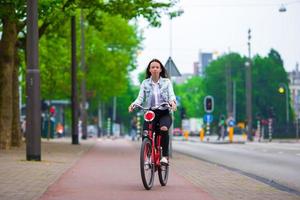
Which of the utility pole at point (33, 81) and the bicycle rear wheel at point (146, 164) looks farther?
the utility pole at point (33, 81)

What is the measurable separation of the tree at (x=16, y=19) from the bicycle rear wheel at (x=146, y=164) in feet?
37.4

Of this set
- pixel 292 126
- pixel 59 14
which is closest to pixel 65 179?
pixel 59 14

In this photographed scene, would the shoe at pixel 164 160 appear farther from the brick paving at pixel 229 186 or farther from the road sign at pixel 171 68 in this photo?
the road sign at pixel 171 68

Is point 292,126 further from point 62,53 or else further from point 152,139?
point 152,139

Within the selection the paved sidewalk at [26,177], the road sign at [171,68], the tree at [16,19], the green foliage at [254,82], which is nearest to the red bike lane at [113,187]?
the paved sidewalk at [26,177]

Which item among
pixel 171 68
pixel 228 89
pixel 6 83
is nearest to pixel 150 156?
pixel 171 68

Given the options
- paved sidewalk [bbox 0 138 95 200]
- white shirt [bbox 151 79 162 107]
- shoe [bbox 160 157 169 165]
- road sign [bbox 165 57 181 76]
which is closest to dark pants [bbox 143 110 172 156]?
white shirt [bbox 151 79 162 107]

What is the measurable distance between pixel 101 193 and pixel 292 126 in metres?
56.8

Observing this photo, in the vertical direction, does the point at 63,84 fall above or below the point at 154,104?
above

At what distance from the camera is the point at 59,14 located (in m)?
25.9

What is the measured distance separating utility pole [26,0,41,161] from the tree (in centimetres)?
454

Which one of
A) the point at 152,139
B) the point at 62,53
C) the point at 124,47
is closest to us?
the point at 152,139

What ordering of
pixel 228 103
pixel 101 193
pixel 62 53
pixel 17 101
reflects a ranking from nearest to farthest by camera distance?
pixel 101 193, pixel 17 101, pixel 62 53, pixel 228 103

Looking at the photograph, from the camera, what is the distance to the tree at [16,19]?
79.9 ft
